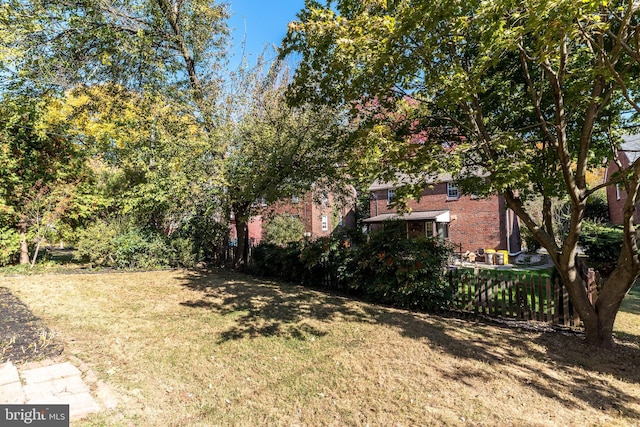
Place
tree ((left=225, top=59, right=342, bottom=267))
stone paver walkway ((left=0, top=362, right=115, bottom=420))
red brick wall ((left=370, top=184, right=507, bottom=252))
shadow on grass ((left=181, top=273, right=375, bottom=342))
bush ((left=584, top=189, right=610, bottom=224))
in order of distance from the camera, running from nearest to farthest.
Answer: stone paver walkway ((left=0, top=362, right=115, bottom=420)) → shadow on grass ((left=181, top=273, right=375, bottom=342)) → tree ((left=225, top=59, right=342, bottom=267)) → red brick wall ((left=370, top=184, right=507, bottom=252)) → bush ((left=584, top=189, right=610, bottom=224))

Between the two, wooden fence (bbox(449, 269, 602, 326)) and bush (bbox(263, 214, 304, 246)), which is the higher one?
bush (bbox(263, 214, 304, 246))

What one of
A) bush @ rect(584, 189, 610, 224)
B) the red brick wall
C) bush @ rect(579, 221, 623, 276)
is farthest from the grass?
bush @ rect(584, 189, 610, 224)

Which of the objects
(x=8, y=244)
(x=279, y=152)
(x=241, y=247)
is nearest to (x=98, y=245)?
(x=8, y=244)

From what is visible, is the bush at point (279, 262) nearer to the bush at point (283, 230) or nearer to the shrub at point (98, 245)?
the shrub at point (98, 245)

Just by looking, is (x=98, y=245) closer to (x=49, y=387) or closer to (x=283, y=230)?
(x=49, y=387)

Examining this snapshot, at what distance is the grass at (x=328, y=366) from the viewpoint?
3244 mm

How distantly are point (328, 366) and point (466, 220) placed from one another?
65.4 ft

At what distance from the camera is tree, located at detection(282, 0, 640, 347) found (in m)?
4.16

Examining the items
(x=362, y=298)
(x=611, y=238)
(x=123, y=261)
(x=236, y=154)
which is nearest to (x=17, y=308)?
(x=123, y=261)

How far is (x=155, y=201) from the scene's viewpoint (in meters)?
11.1

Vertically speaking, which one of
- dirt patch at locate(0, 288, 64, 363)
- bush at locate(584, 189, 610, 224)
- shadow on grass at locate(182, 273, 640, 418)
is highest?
bush at locate(584, 189, 610, 224)

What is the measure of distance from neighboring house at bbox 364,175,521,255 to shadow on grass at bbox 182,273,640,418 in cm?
1286

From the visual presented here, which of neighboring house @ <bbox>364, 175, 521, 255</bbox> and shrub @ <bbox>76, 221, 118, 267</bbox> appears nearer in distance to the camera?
shrub @ <bbox>76, 221, 118, 267</bbox>

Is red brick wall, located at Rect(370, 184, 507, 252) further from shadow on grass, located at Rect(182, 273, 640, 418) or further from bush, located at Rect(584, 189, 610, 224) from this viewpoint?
shadow on grass, located at Rect(182, 273, 640, 418)
